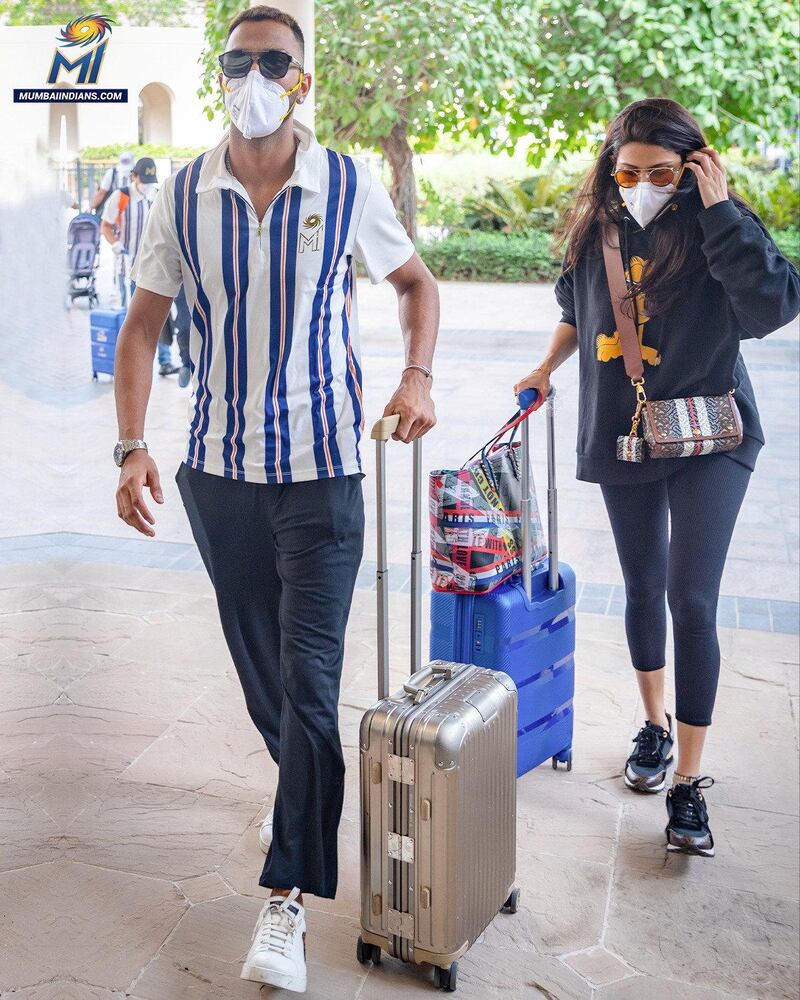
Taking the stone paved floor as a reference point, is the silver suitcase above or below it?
above

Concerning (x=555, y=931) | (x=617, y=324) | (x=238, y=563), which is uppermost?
(x=617, y=324)

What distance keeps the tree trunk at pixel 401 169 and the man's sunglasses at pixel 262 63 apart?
12.4ft

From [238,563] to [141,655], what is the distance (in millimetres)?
1445

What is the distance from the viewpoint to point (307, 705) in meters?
1.84

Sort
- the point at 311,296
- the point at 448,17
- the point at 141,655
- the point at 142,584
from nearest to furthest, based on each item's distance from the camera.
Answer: the point at 311,296
the point at 141,655
the point at 142,584
the point at 448,17

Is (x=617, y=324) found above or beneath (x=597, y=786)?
above

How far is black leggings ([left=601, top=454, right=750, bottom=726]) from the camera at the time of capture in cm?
219

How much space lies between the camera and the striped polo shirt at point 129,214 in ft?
13.0

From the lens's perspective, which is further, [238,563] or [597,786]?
[597,786]

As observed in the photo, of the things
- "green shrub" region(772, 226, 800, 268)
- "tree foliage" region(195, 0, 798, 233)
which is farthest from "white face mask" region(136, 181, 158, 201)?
"green shrub" region(772, 226, 800, 268)

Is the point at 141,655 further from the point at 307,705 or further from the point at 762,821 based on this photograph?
the point at 762,821

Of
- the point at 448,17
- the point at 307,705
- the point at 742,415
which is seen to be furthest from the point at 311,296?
the point at 448,17

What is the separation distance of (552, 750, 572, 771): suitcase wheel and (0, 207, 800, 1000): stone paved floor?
0.03m

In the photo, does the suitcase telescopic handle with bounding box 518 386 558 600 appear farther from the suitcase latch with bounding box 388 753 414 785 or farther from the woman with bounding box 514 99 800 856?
the suitcase latch with bounding box 388 753 414 785
